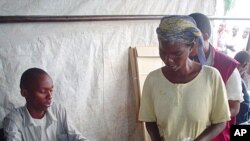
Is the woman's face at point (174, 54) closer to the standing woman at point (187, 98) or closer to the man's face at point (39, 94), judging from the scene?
the standing woman at point (187, 98)

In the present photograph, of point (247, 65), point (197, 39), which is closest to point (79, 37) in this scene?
point (197, 39)

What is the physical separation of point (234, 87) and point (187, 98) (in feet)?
0.64

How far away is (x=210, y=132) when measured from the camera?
883 millimetres

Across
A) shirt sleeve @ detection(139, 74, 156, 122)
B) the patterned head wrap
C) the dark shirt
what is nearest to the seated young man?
shirt sleeve @ detection(139, 74, 156, 122)

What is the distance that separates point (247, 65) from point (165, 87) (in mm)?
370

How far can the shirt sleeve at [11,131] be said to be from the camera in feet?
2.79

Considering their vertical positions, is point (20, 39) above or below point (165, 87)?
above

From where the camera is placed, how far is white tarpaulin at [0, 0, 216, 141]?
0.89 m

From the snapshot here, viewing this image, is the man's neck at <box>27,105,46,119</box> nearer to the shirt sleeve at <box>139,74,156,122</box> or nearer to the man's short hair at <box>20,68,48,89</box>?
the man's short hair at <box>20,68,48,89</box>

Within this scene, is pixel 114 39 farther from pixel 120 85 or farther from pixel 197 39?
pixel 197 39

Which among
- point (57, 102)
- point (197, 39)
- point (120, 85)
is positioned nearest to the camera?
point (197, 39)

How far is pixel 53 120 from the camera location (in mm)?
896

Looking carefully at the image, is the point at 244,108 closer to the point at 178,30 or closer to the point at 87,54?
the point at 178,30

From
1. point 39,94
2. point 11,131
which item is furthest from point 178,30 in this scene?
point 11,131
